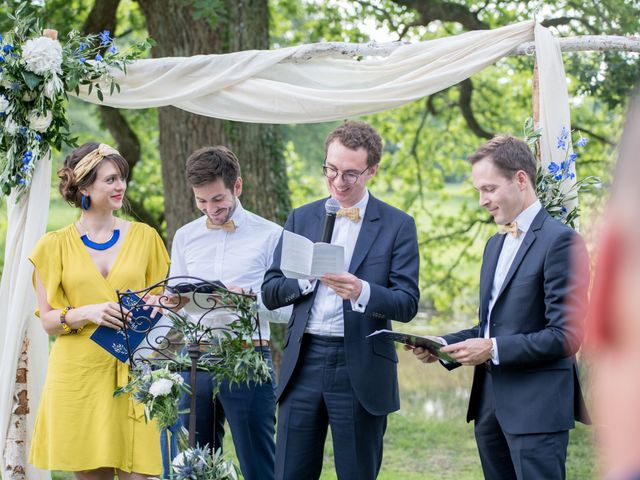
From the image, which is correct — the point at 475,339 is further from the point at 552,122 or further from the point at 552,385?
the point at 552,122

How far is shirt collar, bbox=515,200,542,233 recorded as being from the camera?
3.58 m

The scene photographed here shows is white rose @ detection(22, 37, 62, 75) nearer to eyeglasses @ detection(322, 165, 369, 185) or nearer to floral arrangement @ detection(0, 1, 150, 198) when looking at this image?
floral arrangement @ detection(0, 1, 150, 198)

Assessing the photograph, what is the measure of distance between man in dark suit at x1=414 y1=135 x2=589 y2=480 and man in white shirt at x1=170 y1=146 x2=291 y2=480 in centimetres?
94

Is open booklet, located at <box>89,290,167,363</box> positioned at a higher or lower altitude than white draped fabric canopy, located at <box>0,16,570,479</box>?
lower

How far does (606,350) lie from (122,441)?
391cm

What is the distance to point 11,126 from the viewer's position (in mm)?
4938

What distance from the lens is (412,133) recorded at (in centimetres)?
1194

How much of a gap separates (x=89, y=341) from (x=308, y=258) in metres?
1.32

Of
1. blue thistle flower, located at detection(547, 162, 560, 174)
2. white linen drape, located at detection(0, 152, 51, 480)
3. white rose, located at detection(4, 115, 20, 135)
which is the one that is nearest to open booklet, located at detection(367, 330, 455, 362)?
blue thistle flower, located at detection(547, 162, 560, 174)

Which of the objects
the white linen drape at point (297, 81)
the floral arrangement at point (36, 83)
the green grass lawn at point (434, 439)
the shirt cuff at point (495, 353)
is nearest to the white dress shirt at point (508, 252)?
the shirt cuff at point (495, 353)

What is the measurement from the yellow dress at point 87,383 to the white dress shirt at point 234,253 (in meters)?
0.25

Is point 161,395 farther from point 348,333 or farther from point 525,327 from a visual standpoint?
point 525,327

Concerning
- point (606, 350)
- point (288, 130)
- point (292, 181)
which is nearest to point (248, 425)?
point (606, 350)

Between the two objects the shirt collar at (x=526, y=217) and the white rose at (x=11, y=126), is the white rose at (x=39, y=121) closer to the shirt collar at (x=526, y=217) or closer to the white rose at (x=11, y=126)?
the white rose at (x=11, y=126)
